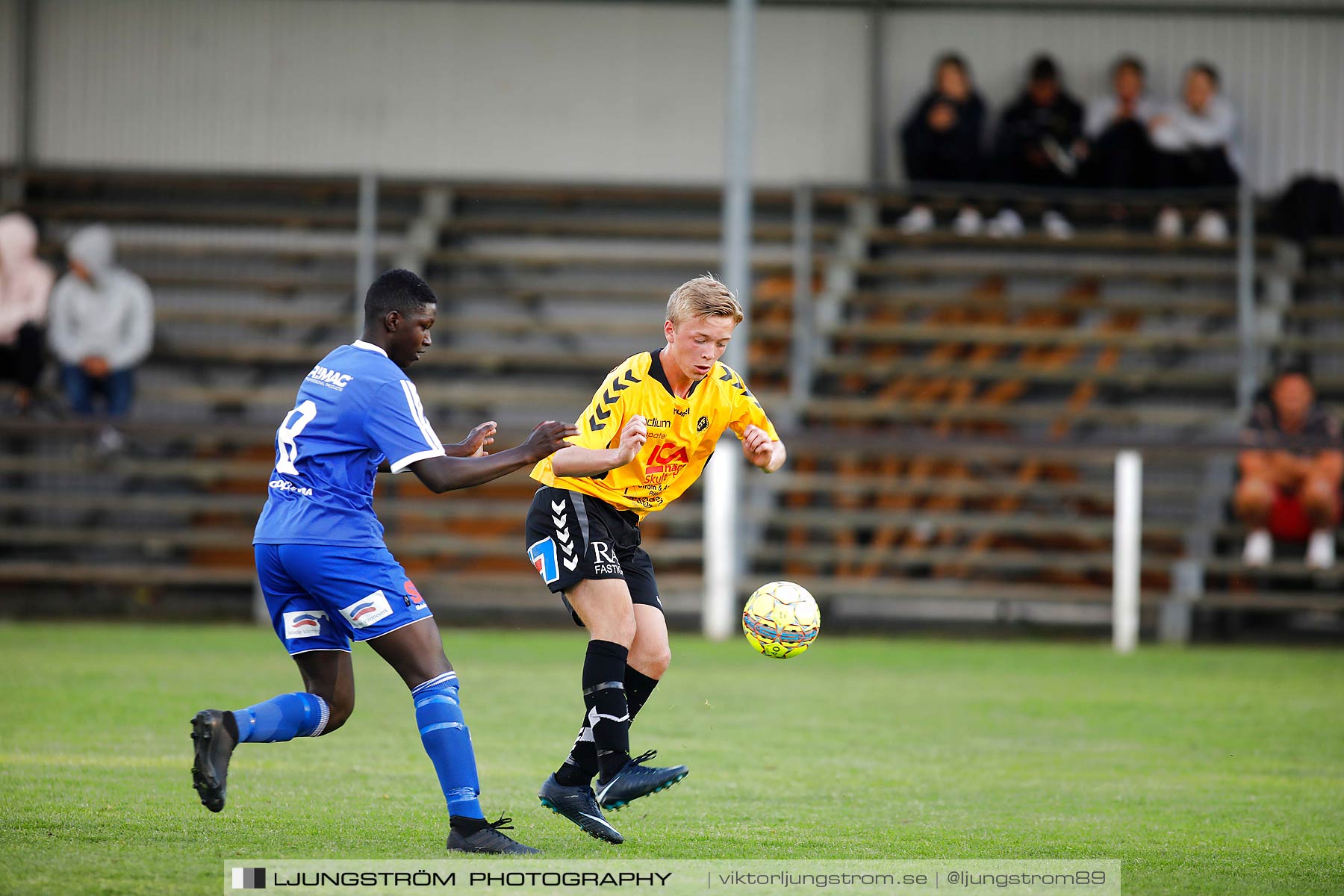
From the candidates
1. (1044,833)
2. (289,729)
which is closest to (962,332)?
(1044,833)

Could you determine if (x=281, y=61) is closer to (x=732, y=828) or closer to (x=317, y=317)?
(x=317, y=317)

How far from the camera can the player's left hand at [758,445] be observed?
5758 millimetres

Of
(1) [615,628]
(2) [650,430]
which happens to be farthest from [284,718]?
(2) [650,430]

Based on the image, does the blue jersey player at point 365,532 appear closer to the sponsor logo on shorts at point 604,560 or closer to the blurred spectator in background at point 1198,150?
the sponsor logo on shorts at point 604,560

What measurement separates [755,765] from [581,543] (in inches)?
75.0

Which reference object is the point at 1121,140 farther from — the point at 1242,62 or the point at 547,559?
the point at 547,559

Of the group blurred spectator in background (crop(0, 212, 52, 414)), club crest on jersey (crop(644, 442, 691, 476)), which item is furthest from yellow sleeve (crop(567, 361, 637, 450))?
blurred spectator in background (crop(0, 212, 52, 414))

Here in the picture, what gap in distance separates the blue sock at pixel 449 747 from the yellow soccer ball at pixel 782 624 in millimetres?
1332

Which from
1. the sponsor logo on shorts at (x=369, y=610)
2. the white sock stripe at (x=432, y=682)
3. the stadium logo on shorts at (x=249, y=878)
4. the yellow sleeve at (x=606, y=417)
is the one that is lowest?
the stadium logo on shorts at (x=249, y=878)

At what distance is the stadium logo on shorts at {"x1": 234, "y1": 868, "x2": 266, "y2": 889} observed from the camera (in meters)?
4.40

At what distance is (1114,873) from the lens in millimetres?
4816

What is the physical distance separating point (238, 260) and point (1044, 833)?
44.1 feet

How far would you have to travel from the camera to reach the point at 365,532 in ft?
16.3

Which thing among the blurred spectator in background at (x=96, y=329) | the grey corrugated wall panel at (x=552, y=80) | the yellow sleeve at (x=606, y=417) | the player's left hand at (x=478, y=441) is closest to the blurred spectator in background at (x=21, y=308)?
the blurred spectator in background at (x=96, y=329)
